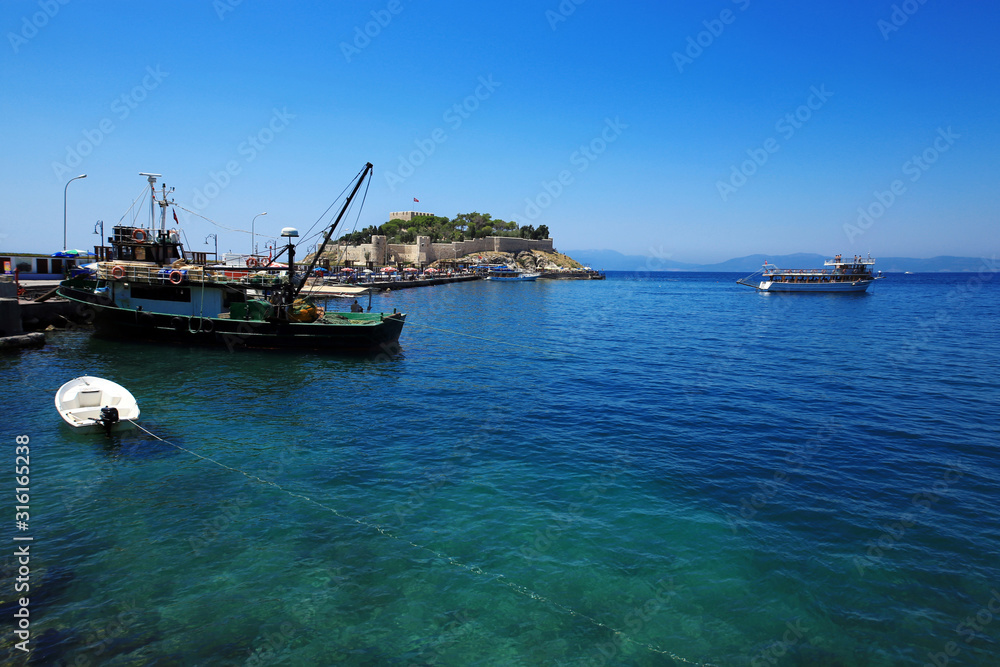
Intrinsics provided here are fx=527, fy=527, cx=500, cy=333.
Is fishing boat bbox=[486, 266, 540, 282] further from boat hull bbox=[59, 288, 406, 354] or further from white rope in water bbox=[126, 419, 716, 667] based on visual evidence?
white rope in water bbox=[126, 419, 716, 667]

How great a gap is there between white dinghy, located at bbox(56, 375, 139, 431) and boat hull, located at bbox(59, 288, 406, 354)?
12.6 metres

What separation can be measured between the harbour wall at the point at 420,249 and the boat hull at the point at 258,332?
83418 millimetres

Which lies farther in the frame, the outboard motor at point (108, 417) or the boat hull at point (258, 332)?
the boat hull at point (258, 332)

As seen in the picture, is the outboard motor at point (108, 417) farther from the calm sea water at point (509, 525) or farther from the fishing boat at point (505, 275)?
the fishing boat at point (505, 275)

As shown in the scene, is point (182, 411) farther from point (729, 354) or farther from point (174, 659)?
point (729, 354)

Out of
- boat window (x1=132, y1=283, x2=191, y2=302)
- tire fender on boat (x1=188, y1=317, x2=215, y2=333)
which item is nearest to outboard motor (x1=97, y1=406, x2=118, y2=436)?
tire fender on boat (x1=188, y1=317, x2=215, y2=333)

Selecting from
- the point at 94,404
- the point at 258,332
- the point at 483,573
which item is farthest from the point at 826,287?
the point at 94,404

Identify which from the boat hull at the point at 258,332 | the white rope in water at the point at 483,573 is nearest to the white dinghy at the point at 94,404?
the white rope in water at the point at 483,573

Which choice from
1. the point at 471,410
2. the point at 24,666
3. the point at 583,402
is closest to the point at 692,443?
the point at 583,402

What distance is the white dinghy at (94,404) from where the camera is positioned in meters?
15.3

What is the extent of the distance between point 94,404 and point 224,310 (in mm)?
15427

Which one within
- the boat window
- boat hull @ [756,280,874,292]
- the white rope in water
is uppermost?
boat hull @ [756,280,874,292]

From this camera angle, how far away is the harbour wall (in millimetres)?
130125

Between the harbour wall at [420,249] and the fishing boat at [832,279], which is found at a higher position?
the harbour wall at [420,249]
